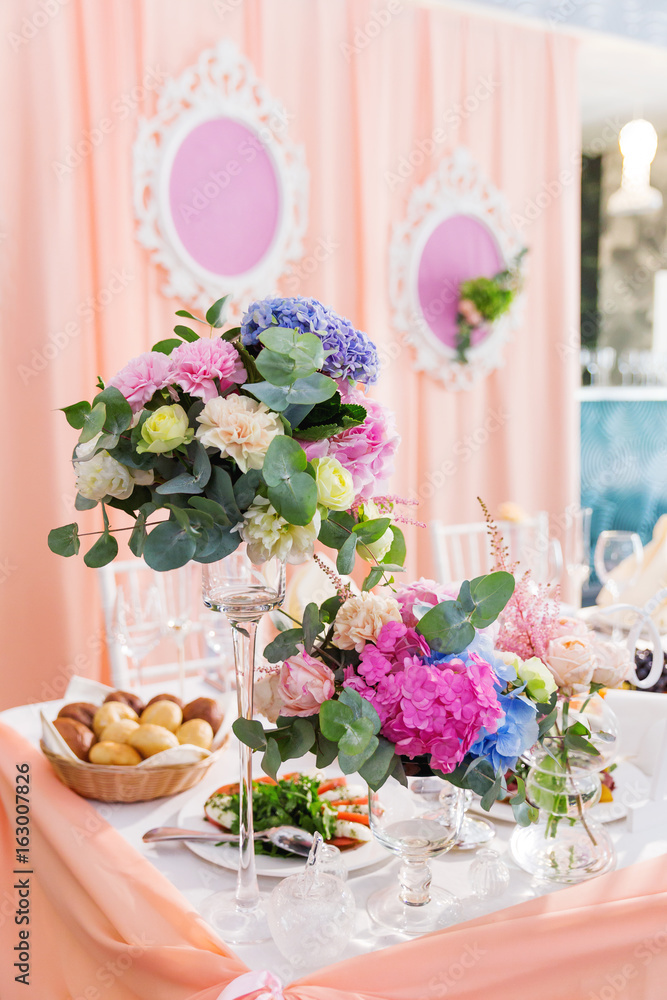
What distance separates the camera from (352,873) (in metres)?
1.01

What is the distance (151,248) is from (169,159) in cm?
30

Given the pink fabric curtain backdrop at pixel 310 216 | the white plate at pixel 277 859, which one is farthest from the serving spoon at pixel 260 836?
the pink fabric curtain backdrop at pixel 310 216

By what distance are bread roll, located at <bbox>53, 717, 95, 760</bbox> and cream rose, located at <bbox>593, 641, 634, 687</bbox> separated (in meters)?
0.67

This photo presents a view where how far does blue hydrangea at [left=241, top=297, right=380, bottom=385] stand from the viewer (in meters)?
0.83

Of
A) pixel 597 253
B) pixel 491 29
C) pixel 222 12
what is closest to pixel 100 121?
pixel 222 12

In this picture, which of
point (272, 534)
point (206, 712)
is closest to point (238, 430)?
point (272, 534)

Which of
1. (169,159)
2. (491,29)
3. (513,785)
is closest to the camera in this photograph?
(513,785)

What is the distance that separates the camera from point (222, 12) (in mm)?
2963

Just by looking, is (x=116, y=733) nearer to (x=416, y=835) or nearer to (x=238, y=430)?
(x=416, y=835)

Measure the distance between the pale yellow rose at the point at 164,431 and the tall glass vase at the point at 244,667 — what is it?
0.15m

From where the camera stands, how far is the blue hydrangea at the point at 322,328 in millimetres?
828

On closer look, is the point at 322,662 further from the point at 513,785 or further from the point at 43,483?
the point at 43,483

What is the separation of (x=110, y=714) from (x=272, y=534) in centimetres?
53

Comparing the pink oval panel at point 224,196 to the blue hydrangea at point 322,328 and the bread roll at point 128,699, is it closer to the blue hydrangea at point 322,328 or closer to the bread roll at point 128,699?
the bread roll at point 128,699
